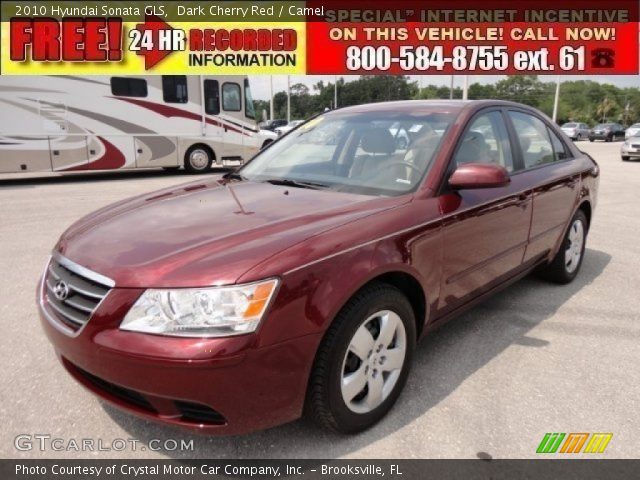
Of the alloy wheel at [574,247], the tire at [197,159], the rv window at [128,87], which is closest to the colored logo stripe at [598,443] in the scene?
the alloy wheel at [574,247]

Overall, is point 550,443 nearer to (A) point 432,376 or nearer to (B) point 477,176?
(A) point 432,376

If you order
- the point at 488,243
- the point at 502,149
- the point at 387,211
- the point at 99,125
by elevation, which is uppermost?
the point at 99,125

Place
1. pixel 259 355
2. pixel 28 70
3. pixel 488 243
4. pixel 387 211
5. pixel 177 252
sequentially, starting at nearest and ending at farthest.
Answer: pixel 259 355 < pixel 177 252 < pixel 387 211 < pixel 488 243 < pixel 28 70

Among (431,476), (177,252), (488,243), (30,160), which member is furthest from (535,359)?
(30,160)

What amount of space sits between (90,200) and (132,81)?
487 cm

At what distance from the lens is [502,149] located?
Answer: 3637 millimetres

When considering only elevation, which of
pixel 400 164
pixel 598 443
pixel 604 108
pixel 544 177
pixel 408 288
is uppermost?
pixel 604 108

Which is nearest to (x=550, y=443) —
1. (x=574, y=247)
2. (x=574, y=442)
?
(x=574, y=442)

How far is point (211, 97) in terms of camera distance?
47.8 feet

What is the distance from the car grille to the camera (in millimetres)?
2143

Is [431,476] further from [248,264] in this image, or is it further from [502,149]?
[502,149]

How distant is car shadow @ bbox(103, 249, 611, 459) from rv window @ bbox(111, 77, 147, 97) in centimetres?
1134

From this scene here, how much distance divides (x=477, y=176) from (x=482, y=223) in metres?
0.45

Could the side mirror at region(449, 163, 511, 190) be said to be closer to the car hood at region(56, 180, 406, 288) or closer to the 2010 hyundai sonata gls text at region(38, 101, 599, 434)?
the 2010 hyundai sonata gls text at region(38, 101, 599, 434)
